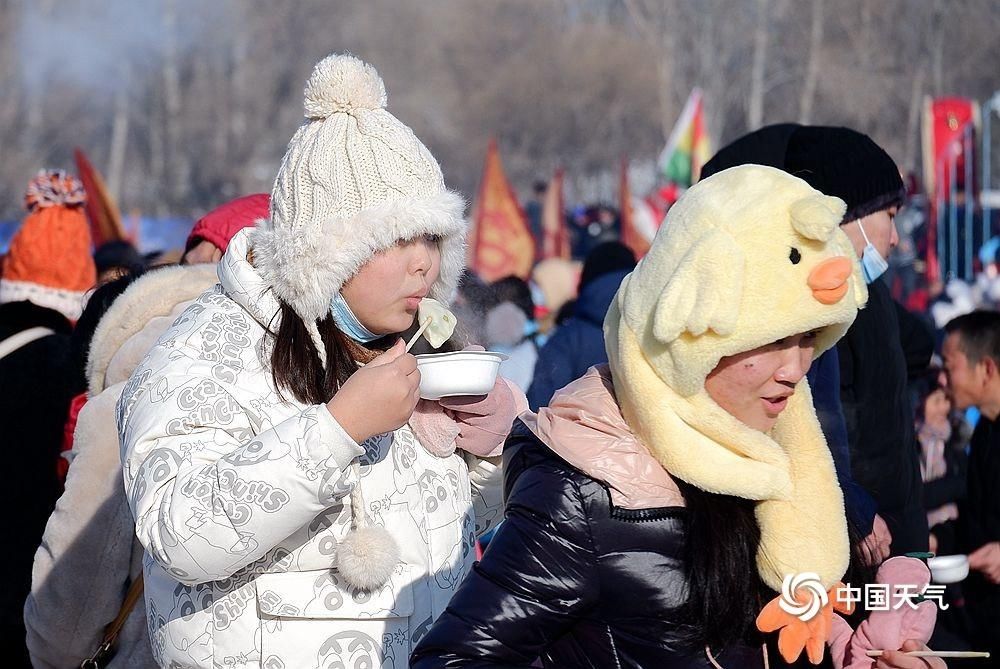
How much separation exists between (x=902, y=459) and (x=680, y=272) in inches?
90.3

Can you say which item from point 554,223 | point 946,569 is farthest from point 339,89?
point 554,223

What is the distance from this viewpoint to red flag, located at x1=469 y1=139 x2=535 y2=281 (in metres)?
11.7

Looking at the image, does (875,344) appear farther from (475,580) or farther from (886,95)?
(886,95)

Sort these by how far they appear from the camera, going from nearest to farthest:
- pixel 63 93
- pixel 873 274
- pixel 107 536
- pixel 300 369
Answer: pixel 300 369 < pixel 107 536 < pixel 873 274 < pixel 63 93

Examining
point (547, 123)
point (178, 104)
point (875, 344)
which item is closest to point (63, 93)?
point (178, 104)

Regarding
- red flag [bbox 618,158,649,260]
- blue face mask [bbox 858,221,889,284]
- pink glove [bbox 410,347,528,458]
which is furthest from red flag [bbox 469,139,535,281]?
pink glove [bbox 410,347,528,458]

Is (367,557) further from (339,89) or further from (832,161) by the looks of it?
(832,161)

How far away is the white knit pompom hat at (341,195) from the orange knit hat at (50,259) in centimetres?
240

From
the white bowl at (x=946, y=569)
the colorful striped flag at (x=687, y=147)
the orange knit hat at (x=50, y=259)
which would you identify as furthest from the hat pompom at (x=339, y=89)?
the colorful striped flag at (x=687, y=147)

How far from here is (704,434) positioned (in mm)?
2197

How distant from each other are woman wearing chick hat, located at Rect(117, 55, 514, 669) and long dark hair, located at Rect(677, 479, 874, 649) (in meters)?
0.55

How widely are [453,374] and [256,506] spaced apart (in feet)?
1.63

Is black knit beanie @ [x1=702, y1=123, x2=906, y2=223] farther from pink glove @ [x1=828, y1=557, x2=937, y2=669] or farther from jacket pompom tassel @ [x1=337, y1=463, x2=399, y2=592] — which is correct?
jacket pompom tassel @ [x1=337, y1=463, x2=399, y2=592]

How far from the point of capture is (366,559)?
2436 mm
